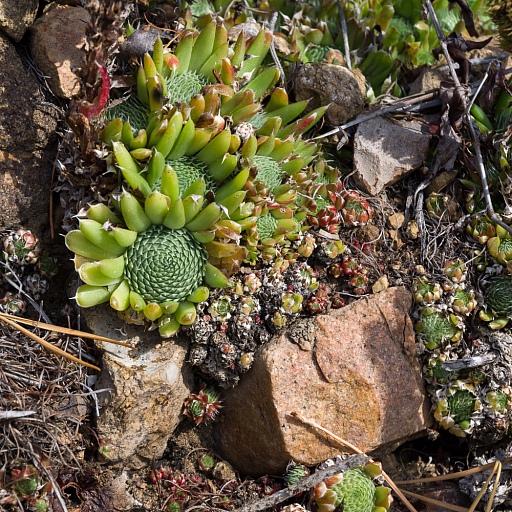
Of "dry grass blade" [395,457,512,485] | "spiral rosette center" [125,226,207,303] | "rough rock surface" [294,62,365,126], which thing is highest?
"rough rock surface" [294,62,365,126]

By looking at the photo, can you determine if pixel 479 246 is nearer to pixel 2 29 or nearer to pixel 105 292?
pixel 105 292

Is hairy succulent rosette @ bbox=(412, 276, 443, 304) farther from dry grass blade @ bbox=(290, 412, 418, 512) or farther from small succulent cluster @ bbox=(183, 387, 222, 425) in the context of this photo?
small succulent cluster @ bbox=(183, 387, 222, 425)

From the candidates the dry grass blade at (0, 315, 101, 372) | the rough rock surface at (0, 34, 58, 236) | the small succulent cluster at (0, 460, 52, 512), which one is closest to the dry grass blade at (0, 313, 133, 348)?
the dry grass blade at (0, 315, 101, 372)

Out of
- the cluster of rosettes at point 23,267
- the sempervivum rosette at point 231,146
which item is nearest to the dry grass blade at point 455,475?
the sempervivum rosette at point 231,146

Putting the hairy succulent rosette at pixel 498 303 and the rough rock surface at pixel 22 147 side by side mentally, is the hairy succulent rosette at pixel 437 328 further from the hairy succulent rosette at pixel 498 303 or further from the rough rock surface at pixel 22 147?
the rough rock surface at pixel 22 147

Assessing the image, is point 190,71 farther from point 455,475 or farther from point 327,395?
point 455,475

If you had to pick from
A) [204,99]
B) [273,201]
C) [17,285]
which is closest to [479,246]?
[273,201]

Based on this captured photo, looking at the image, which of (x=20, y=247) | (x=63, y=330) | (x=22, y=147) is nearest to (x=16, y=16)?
(x=22, y=147)
